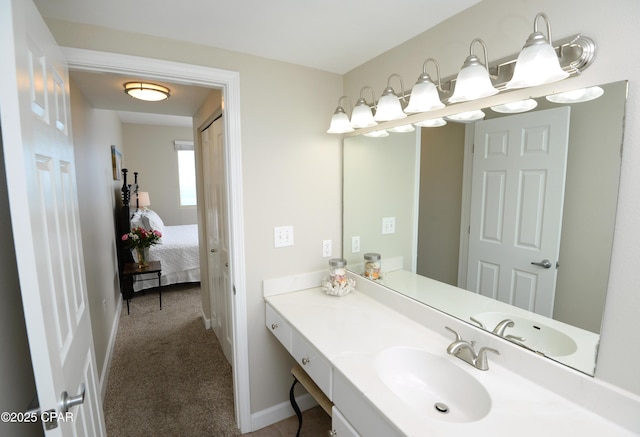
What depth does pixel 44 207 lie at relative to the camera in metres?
0.85

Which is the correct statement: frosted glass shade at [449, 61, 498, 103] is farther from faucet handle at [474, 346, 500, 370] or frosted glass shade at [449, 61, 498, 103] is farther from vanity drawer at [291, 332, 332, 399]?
vanity drawer at [291, 332, 332, 399]

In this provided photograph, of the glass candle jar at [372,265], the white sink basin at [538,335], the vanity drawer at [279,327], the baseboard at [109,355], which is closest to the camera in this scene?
the white sink basin at [538,335]

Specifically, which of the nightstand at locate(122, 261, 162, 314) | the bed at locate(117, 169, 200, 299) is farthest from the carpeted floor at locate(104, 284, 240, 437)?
the bed at locate(117, 169, 200, 299)

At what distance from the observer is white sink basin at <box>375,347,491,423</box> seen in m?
1.10

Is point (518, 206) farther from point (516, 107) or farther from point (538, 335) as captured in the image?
point (538, 335)

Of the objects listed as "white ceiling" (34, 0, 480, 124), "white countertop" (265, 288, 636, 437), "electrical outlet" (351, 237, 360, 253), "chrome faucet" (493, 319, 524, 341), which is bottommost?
"white countertop" (265, 288, 636, 437)

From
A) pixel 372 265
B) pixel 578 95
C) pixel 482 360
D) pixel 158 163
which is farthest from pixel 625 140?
pixel 158 163

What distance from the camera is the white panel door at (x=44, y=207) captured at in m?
0.70

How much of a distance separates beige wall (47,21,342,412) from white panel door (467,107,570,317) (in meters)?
0.95

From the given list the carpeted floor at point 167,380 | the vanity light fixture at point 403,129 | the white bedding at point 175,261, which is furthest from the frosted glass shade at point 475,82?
the white bedding at point 175,261

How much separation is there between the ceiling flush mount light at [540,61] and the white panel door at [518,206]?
0.17 meters

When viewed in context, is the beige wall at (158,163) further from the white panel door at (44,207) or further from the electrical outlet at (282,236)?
the white panel door at (44,207)

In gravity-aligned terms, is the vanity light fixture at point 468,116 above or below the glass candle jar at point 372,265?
above

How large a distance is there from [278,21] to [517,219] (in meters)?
1.31
